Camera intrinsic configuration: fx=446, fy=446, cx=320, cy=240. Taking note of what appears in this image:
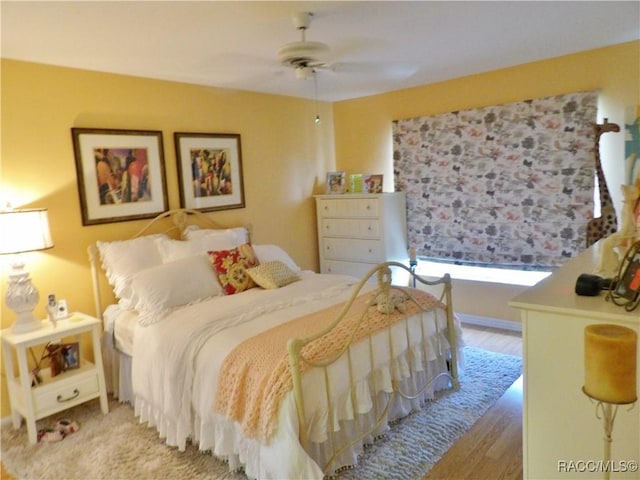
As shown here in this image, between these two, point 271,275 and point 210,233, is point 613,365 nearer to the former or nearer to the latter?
point 271,275

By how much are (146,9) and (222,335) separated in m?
1.77

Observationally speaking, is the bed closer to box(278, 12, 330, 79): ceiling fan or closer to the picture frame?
the picture frame

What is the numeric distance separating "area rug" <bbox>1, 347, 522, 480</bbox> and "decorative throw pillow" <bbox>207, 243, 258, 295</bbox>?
3.57ft

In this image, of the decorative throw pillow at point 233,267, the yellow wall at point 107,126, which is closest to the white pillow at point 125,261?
the yellow wall at point 107,126

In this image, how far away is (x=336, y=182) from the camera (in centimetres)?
516

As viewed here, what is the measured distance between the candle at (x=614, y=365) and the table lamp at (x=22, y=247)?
9.87 ft

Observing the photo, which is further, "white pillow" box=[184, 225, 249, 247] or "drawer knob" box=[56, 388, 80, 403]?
"white pillow" box=[184, 225, 249, 247]

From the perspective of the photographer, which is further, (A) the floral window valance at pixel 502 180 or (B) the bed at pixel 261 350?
(A) the floral window valance at pixel 502 180

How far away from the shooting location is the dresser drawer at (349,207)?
15.1ft

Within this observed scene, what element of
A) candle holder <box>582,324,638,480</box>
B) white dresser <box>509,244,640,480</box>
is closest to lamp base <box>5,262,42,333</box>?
white dresser <box>509,244,640,480</box>

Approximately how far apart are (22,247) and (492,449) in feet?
9.93

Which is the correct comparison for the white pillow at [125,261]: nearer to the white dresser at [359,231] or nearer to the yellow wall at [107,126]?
the yellow wall at [107,126]

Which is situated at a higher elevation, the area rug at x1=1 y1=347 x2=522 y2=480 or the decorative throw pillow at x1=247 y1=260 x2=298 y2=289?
the decorative throw pillow at x1=247 y1=260 x2=298 y2=289

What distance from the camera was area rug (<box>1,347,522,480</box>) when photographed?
2.40m
